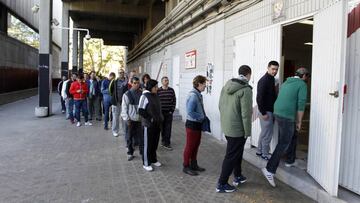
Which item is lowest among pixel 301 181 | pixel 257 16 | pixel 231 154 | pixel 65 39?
pixel 301 181

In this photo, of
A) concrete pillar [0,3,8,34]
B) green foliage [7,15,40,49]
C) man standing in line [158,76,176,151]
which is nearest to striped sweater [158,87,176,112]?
man standing in line [158,76,176,151]

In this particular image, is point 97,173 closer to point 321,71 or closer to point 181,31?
point 321,71

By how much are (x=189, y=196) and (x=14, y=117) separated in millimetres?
11130

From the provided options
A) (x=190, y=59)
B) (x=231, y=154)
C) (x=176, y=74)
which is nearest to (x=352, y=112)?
(x=231, y=154)

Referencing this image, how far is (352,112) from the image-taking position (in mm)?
4484

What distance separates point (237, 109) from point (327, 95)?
1.18 meters

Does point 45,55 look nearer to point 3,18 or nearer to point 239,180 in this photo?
point 3,18

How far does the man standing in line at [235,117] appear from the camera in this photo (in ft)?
15.4

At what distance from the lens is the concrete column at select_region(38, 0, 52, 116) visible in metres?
13.6

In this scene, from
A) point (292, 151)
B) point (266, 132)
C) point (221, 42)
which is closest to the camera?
point (292, 151)

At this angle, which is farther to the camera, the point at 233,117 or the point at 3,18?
the point at 3,18

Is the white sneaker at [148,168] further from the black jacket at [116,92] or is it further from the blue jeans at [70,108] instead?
the blue jeans at [70,108]

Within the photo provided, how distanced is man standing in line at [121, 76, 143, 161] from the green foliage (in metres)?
18.6

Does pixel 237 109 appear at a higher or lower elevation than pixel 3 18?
lower
